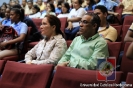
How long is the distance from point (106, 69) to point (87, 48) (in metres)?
0.44

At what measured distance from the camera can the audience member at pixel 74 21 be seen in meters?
3.47

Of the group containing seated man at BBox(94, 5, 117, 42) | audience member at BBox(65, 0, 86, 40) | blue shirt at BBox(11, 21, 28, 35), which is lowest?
audience member at BBox(65, 0, 86, 40)

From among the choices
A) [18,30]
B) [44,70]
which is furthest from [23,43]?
[44,70]

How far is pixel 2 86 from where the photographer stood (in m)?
1.72

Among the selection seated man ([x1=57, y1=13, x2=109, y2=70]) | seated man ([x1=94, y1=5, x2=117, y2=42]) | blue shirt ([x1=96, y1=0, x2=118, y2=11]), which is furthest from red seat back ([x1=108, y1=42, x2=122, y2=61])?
blue shirt ([x1=96, y1=0, x2=118, y2=11])

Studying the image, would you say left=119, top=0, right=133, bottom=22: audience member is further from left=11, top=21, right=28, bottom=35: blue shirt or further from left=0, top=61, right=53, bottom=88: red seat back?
left=0, top=61, right=53, bottom=88: red seat back

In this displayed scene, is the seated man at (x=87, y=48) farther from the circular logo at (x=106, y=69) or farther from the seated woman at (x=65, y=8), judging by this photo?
the seated woman at (x=65, y=8)

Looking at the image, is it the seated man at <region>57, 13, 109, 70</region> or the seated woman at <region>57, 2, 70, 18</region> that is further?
the seated woman at <region>57, 2, 70, 18</region>

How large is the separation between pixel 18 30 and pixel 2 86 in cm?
135

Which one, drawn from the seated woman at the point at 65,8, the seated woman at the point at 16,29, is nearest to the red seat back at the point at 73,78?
the seated woman at the point at 16,29

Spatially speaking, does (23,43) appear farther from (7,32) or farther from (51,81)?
(51,81)

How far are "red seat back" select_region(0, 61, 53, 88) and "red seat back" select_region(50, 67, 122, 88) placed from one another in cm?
8

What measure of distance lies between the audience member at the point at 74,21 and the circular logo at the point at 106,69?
1.91 meters

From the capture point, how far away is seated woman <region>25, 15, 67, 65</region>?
217 cm
